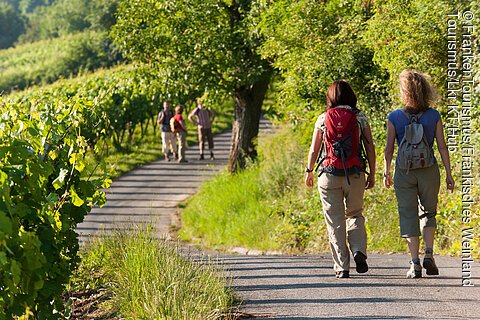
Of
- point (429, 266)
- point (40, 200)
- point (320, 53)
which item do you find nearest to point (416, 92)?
point (429, 266)

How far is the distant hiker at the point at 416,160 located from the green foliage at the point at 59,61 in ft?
198

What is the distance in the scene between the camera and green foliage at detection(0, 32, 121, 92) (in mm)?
71125

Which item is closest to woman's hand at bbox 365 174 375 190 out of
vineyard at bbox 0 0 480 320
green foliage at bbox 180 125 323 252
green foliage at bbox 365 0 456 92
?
vineyard at bbox 0 0 480 320

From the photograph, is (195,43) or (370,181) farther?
(195,43)

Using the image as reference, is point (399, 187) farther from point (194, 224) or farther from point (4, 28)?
point (4, 28)

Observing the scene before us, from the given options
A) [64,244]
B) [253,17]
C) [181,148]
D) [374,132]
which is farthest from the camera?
[181,148]

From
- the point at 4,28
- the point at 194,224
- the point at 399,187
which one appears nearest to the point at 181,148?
the point at 194,224

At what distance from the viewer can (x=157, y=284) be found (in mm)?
7926

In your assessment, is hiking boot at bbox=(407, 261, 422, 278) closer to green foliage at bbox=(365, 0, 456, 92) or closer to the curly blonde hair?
the curly blonde hair

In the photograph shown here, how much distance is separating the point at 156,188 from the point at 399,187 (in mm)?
17074

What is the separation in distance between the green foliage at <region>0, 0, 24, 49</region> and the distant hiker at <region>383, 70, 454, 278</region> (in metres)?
126

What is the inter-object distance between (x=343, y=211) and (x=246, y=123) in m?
14.8

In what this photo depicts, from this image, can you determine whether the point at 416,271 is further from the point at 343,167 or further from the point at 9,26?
the point at 9,26

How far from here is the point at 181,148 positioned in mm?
29703
